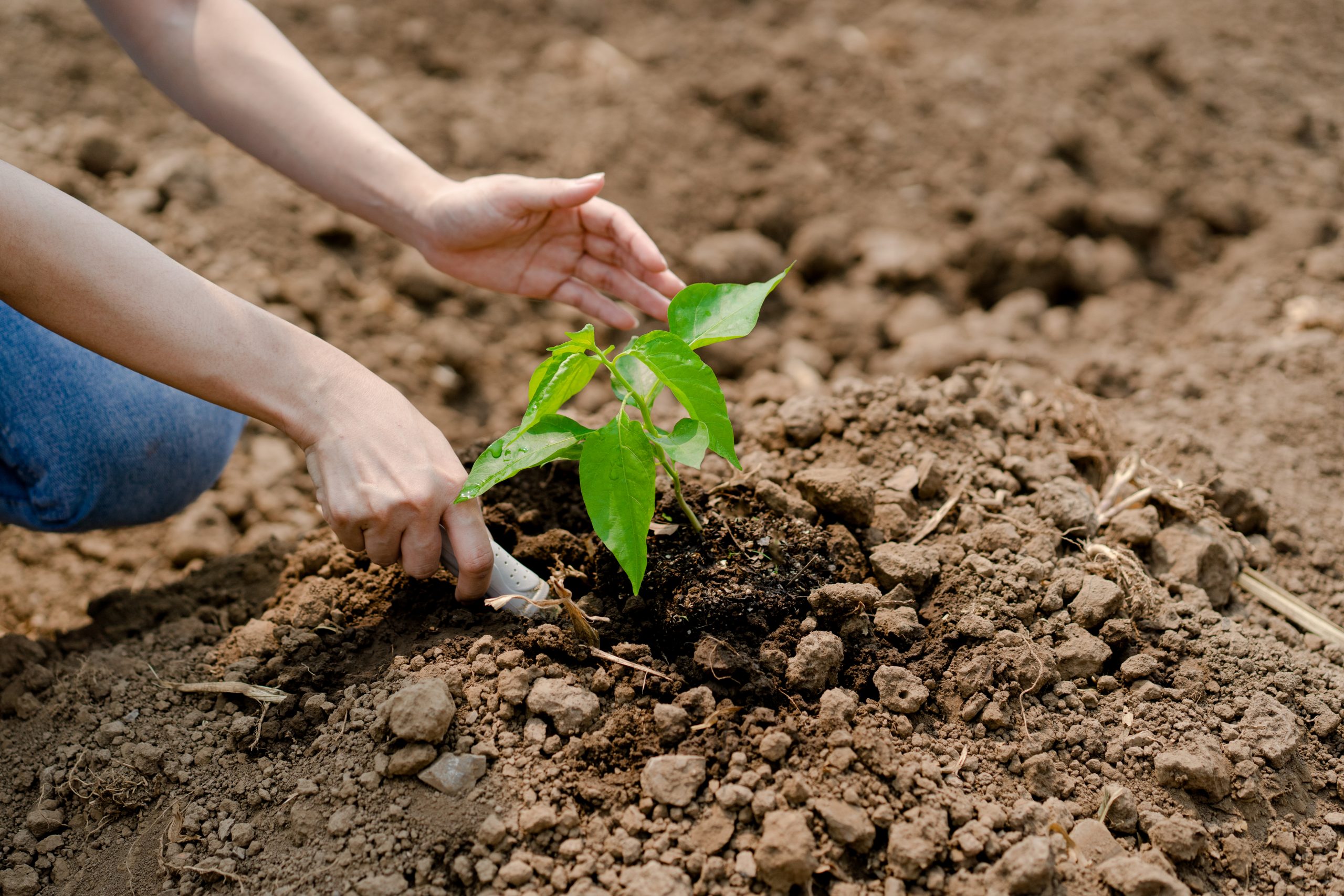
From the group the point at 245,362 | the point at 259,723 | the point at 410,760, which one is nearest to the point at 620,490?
the point at 410,760

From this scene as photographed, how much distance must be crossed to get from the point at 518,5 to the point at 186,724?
120 inches

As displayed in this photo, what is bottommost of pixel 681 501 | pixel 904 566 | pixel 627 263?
pixel 904 566

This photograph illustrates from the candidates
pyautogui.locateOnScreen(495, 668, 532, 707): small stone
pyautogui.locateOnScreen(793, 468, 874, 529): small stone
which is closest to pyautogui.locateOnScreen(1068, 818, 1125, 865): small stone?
pyautogui.locateOnScreen(793, 468, 874, 529): small stone

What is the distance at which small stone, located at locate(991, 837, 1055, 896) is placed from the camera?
3.97ft

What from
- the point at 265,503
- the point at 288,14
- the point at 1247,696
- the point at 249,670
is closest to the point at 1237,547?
the point at 1247,696

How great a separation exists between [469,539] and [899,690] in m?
0.70

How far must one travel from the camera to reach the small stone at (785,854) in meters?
1.21

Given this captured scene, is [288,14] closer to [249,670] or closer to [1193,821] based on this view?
[249,670]

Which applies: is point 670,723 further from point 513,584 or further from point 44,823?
point 44,823

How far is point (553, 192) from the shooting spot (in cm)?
171

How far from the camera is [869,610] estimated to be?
1527 millimetres

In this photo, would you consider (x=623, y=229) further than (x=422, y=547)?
Yes

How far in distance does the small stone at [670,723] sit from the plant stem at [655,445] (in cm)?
32

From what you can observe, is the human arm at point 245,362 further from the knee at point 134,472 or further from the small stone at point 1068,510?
the small stone at point 1068,510
